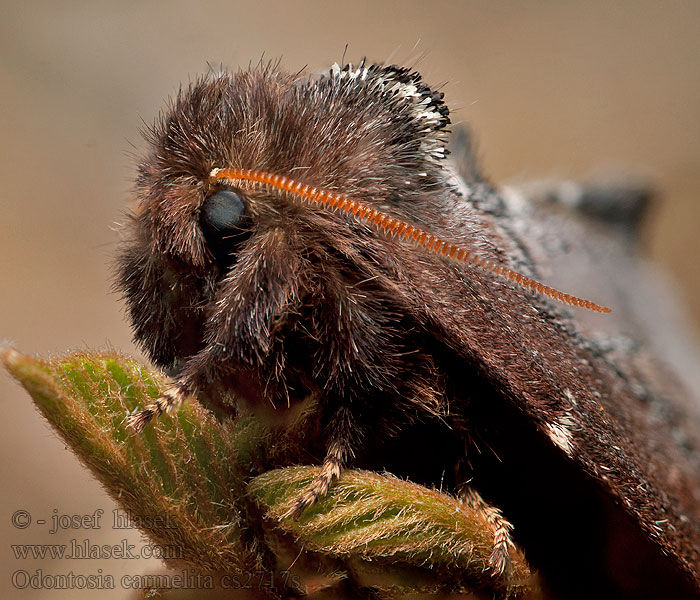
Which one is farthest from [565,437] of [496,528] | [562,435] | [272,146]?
[272,146]

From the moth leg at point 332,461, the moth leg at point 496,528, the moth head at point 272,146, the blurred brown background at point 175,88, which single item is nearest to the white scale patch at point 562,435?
the moth leg at point 496,528

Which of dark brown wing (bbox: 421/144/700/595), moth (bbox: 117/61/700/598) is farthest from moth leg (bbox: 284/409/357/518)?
dark brown wing (bbox: 421/144/700/595)

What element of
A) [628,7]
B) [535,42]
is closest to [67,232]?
[535,42]

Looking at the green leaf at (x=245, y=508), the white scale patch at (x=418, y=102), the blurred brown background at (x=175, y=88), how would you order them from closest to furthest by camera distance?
the green leaf at (x=245, y=508) → the white scale patch at (x=418, y=102) → the blurred brown background at (x=175, y=88)

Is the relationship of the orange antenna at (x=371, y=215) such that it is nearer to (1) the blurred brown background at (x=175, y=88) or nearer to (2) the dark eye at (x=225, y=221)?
(2) the dark eye at (x=225, y=221)

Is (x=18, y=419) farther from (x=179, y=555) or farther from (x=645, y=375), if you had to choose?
(x=645, y=375)

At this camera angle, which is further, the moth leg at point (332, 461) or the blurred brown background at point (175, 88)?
the blurred brown background at point (175, 88)

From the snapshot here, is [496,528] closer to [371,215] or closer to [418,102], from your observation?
[371,215]
